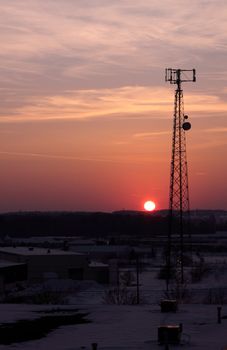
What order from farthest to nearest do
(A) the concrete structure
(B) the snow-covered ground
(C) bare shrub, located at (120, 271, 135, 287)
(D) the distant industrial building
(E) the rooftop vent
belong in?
(A) the concrete structure → (D) the distant industrial building → (C) bare shrub, located at (120, 271, 135, 287) → (E) the rooftop vent → (B) the snow-covered ground

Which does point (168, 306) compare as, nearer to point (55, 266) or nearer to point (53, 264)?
point (53, 264)

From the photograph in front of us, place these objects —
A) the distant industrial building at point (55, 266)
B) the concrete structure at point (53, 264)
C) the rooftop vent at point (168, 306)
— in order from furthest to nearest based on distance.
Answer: the concrete structure at point (53, 264) < the distant industrial building at point (55, 266) < the rooftop vent at point (168, 306)

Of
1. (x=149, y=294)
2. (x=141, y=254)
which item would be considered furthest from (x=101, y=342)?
(x=141, y=254)

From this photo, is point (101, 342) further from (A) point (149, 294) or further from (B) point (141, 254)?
(B) point (141, 254)

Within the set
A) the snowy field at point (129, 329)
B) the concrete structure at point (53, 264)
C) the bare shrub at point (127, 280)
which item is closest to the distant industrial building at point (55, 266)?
the concrete structure at point (53, 264)

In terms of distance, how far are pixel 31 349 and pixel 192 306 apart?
495 inches

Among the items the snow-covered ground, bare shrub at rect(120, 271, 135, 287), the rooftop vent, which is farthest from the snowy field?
bare shrub at rect(120, 271, 135, 287)

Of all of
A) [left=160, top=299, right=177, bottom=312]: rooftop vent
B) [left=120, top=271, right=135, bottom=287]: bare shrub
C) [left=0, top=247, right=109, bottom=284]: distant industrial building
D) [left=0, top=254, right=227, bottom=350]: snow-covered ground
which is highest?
[left=0, top=247, right=109, bottom=284]: distant industrial building

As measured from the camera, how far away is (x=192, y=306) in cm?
3056

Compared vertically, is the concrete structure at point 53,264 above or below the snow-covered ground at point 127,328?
above

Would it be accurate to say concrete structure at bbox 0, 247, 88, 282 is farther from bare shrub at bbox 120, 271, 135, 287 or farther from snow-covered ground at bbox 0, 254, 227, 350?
snow-covered ground at bbox 0, 254, 227, 350

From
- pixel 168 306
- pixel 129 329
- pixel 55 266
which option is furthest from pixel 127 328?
pixel 55 266

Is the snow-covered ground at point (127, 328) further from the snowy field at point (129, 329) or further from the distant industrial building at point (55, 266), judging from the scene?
the distant industrial building at point (55, 266)

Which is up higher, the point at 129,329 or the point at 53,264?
the point at 53,264
